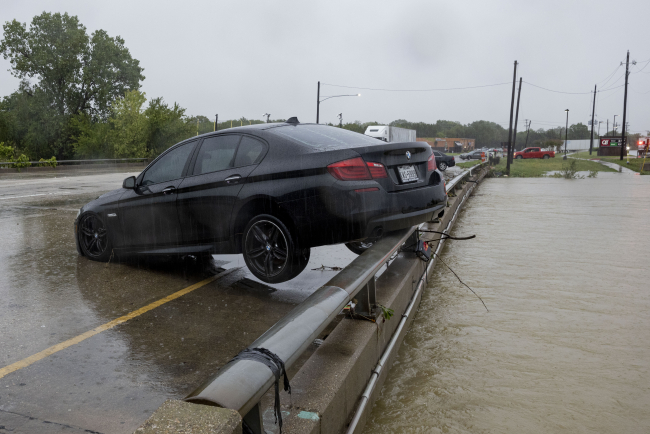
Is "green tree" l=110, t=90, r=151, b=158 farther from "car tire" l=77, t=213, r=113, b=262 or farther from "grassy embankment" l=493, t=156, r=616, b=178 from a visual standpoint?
"car tire" l=77, t=213, r=113, b=262

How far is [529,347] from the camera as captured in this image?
15.2ft

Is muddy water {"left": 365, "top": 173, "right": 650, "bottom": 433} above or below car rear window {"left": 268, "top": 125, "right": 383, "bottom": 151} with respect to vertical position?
below

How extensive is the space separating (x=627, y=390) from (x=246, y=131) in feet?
13.0

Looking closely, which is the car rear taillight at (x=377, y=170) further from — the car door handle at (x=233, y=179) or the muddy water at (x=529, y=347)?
the muddy water at (x=529, y=347)

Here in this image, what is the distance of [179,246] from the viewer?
5934 millimetres

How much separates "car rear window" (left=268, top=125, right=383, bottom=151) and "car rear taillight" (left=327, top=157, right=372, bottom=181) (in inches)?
11.9

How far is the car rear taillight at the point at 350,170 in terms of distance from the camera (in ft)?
15.8

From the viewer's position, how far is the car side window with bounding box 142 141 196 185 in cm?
614

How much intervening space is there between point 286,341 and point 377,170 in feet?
9.00

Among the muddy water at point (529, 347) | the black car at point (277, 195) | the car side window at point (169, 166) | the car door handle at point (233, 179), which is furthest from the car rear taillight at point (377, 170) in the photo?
the car side window at point (169, 166)

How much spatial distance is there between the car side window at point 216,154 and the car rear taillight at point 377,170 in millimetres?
1526

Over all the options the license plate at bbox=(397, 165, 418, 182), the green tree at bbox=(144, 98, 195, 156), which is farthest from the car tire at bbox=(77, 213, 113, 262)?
the green tree at bbox=(144, 98, 195, 156)

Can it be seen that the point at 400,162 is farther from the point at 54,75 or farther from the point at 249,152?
the point at 54,75

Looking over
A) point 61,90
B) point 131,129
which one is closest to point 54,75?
point 61,90
